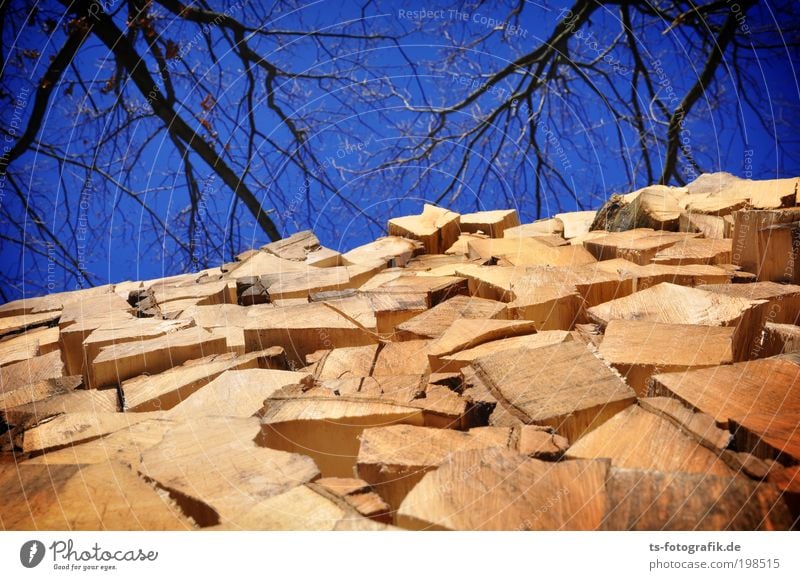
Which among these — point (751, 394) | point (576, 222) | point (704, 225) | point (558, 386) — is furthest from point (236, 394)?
point (576, 222)

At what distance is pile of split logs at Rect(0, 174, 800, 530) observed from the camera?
1231 millimetres

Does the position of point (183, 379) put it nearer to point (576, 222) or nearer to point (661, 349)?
point (661, 349)

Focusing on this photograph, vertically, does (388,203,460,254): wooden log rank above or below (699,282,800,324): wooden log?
above

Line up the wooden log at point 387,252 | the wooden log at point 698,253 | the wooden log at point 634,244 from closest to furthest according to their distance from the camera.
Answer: the wooden log at point 698,253 → the wooden log at point 634,244 → the wooden log at point 387,252

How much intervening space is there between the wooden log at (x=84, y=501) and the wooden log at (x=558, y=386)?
0.75 metres

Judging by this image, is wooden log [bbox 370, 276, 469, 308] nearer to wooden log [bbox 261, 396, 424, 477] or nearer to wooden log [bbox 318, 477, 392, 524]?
wooden log [bbox 261, 396, 424, 477]

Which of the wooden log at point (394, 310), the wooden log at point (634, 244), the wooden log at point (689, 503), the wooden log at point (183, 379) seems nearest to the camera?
the wooden log at point (689, 503)

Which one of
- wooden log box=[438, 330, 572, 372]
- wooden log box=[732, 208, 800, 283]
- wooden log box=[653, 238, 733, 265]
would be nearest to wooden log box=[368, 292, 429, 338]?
wooden log box=[438, 330, 572, 372]

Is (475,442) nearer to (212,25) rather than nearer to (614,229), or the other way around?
(212,25)

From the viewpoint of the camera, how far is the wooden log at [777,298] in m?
2.01

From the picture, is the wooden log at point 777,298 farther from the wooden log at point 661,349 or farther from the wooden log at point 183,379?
the wooden log at point 183,379
